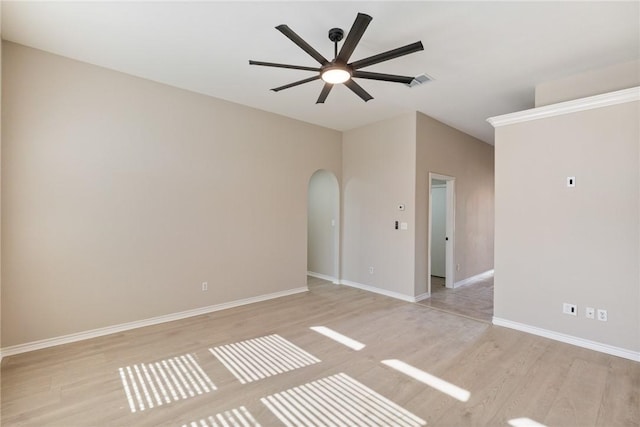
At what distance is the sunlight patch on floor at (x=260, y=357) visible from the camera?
8.78 ft

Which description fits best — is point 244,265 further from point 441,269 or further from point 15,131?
point 441,269

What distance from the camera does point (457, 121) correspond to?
5.21m

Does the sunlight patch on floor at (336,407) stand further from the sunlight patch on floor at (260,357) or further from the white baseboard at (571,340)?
the white baseboard at (571,340)

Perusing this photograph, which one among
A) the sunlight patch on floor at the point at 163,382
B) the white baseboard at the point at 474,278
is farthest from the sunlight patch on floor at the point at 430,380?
the white baseboard at the point at 474,278

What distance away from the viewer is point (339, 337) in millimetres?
3424

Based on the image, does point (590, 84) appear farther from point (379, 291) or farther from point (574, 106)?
point (379, 291)

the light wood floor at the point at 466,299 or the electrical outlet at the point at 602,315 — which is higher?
the electrical outlet at the point at 602,315

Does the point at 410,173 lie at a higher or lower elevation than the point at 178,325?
higher

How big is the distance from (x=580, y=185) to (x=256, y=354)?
13.2 feet

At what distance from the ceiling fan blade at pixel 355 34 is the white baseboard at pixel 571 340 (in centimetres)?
375

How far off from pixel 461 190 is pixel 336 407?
4.93 meters

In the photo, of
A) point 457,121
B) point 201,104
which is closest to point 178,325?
point 201,104

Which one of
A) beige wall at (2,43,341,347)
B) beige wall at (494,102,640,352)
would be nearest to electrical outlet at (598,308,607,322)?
beige wall at (494,102,640,352)

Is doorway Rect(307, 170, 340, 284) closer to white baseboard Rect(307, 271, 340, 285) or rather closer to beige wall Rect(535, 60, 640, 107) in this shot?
white baseboard Rect(307, 271, 340, 285)
